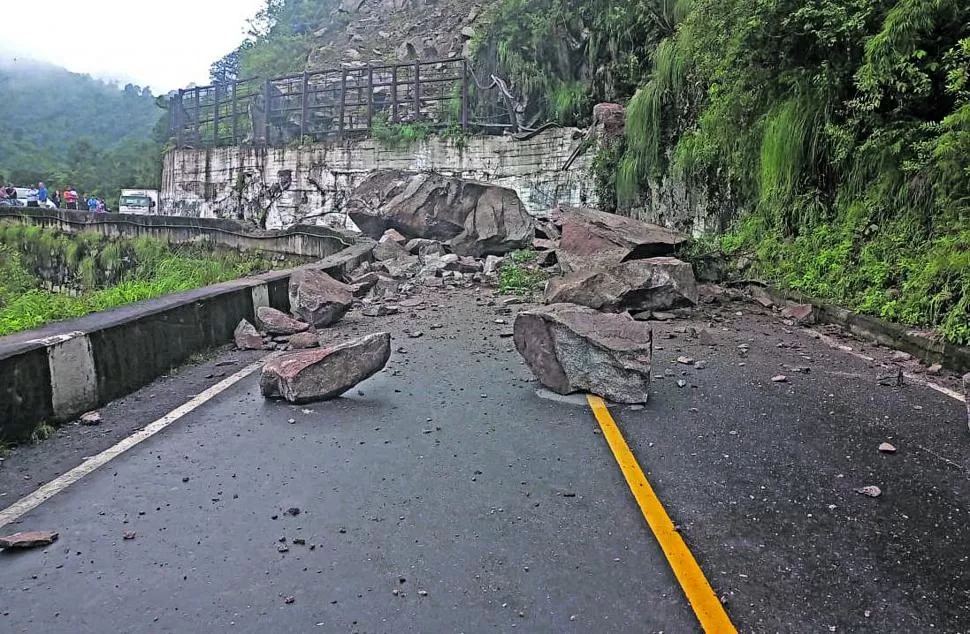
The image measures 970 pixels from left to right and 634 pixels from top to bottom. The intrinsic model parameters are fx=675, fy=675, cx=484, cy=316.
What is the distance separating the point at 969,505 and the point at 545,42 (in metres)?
20.4

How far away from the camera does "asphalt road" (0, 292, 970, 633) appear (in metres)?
2.57

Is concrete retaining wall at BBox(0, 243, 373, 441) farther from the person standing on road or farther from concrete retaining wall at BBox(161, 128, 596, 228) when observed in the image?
the person standing on road

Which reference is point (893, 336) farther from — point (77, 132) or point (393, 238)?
point (77, 132)

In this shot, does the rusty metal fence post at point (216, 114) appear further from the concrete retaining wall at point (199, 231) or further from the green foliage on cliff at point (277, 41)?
the green foliage on cliff at point (277, 41)

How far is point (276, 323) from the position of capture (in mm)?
7934

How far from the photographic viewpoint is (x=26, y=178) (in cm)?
4791

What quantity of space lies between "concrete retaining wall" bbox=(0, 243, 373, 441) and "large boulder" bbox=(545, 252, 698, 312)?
13.1 ft

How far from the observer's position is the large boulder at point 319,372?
17.2ft

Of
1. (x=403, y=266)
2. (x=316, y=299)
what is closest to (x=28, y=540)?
(x=316, y=299)

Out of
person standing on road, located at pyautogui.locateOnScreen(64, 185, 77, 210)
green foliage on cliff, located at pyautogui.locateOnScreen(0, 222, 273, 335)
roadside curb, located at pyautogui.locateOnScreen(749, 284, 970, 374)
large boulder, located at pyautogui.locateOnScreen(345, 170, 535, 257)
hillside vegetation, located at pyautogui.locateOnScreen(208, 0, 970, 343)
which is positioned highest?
hillside vegetation, located at pyautogui.locateOnScreen(208, 0, 970, 343)

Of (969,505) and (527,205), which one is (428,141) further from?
(969,505)

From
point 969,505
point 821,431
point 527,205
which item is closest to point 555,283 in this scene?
point 821,431

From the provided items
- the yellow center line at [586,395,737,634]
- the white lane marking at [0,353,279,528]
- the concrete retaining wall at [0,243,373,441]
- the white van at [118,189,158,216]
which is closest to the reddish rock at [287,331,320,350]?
the concrete retaining wall at [0,243,373,441]

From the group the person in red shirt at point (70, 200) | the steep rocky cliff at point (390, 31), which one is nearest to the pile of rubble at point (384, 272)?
the steep rocky cliff at point (390, 31)
